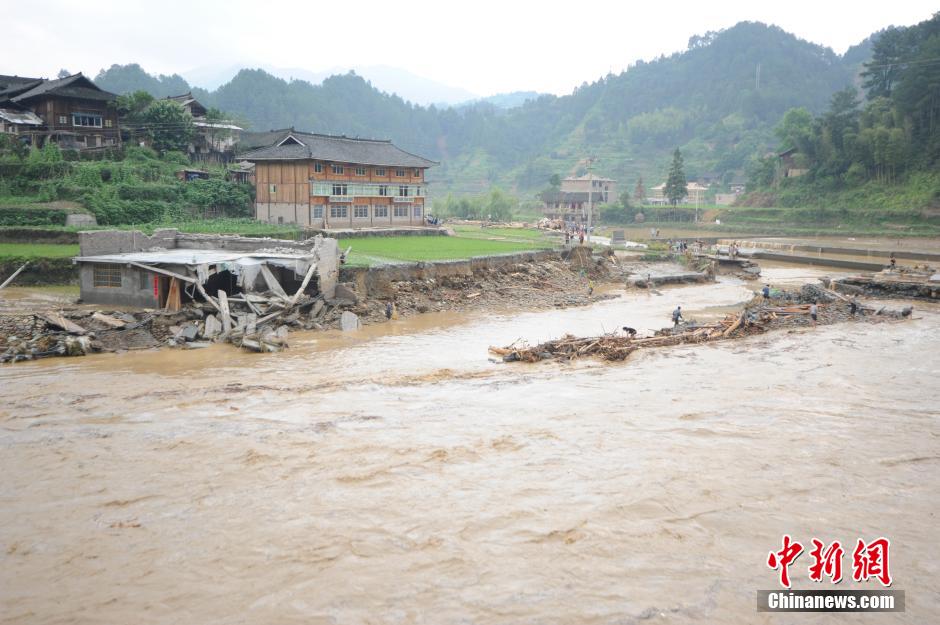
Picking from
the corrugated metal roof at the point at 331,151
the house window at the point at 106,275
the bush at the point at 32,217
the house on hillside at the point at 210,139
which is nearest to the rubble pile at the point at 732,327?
the house window at the point at 106,275

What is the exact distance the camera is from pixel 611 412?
12.4 metres

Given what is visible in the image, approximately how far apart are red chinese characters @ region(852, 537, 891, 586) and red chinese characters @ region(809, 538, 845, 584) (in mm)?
167

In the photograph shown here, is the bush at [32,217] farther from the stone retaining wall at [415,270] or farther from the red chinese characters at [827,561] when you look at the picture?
the red chinese characters at [827,561]

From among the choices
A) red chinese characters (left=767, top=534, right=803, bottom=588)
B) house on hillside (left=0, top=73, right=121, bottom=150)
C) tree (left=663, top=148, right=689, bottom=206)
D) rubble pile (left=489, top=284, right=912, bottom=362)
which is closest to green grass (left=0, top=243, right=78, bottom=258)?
house on hillside (left=0, top=73, right=121, bottom=150)

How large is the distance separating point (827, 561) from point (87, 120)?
49.9 meters

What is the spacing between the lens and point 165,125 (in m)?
44.7

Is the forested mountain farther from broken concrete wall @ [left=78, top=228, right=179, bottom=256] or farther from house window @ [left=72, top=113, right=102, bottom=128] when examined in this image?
broken concrete wall @ [left=78, top=228, right=179, bottom=256]

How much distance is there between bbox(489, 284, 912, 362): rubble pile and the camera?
17.0m

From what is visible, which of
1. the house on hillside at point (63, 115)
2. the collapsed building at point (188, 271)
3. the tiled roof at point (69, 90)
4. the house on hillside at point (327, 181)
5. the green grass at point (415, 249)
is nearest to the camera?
the collapsed building at point (188, 271)

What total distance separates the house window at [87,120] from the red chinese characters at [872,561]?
49.5m

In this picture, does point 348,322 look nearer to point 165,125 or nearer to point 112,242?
point 112,242

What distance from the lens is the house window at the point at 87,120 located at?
4334 centimetres

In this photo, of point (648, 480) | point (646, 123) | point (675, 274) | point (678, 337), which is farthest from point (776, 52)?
point (648, 480)

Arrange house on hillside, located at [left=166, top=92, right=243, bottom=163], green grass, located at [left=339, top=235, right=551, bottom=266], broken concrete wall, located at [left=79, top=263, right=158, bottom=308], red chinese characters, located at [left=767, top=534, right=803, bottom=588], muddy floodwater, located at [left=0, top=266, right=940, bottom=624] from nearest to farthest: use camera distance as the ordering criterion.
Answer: muddy floodwater, located at [left=0, top=266, right=940, bottom=624], red chinese characters, located at [left=767, top=534, right=803, bottom=588], broken concrete wall, located at [left=79, top=263, right=158, bottom=308], green grass, located at [left=339, top=235, right=551, bottom=266], house on hillside, located at [left=166, top=92, right=243, bottom=163]
